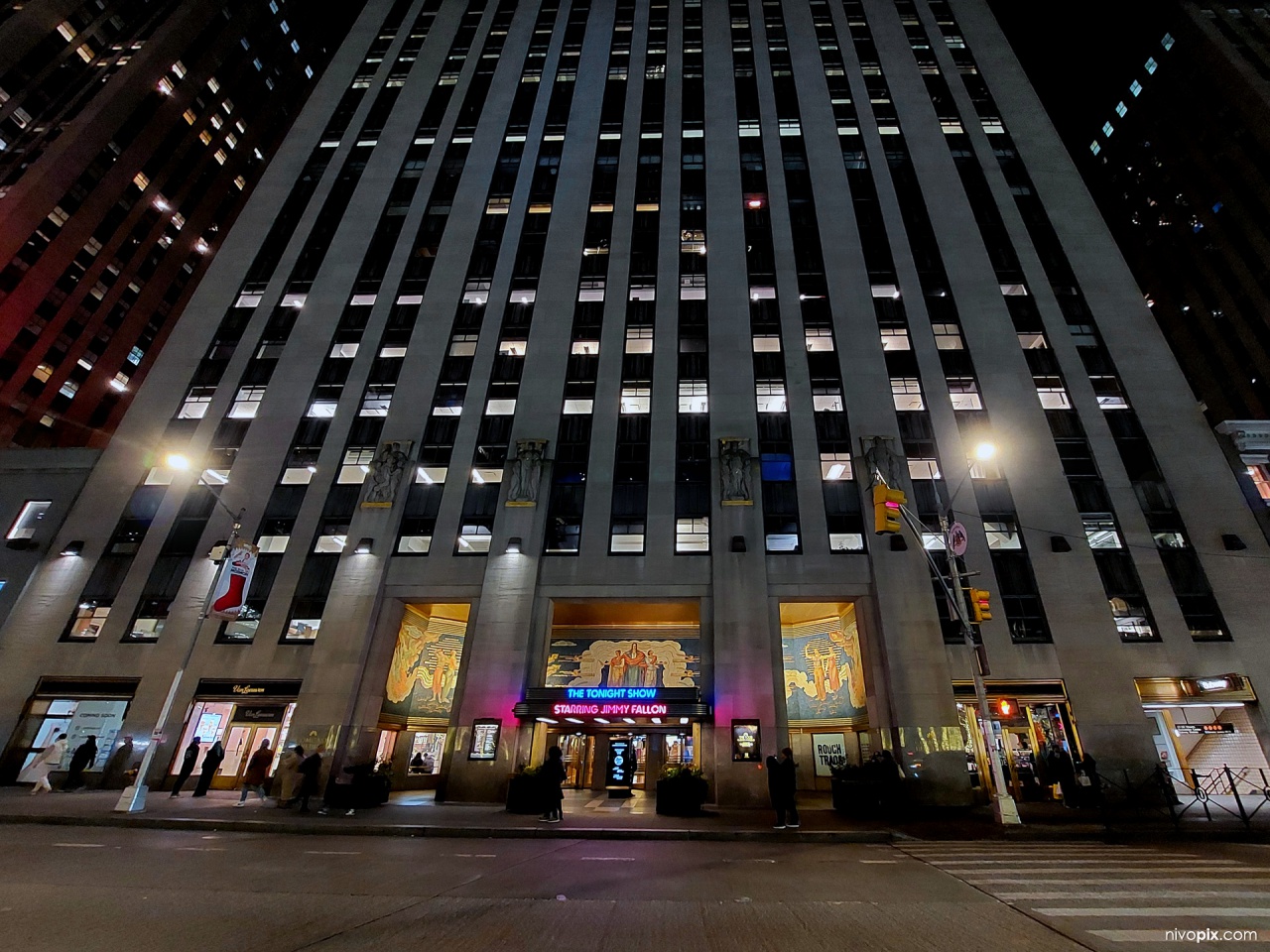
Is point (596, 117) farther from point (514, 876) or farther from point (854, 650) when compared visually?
point (514, 876)

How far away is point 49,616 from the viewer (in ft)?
91.9

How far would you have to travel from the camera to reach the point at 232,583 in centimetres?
1947

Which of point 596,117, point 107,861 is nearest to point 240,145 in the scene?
point 596,117

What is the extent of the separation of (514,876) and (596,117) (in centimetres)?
5177

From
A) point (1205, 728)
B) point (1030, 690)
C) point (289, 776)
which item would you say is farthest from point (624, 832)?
point (1205, 728)

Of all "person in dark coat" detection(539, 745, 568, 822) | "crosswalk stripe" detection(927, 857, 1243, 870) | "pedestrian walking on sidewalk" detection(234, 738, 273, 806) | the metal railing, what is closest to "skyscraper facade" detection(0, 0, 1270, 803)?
the metal railing

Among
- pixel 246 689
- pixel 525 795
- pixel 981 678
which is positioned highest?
pixel 981 678

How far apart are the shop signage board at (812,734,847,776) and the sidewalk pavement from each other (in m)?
8.92

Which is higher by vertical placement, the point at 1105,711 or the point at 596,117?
the point at 596,117

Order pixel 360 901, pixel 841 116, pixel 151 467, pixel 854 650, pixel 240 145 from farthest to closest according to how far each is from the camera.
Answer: pixel 240 145 → pixel 841 116 → pixel 151 467 → pixel 854 650 → pixel 360 901

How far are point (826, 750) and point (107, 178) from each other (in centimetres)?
7404

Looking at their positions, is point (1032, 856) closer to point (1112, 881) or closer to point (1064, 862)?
point (1064, 862)

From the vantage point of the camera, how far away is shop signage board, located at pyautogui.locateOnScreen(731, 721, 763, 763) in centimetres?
2403

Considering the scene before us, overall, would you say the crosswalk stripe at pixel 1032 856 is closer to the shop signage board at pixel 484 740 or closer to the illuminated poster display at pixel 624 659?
the illuminated poster display at pixel 624 659
